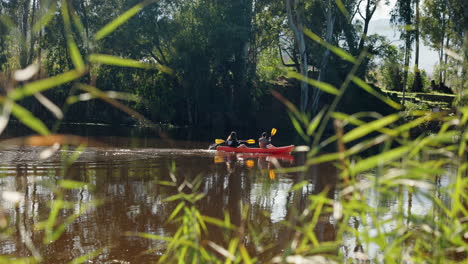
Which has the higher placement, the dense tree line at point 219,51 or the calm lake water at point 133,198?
the dense tree line at point 219,51

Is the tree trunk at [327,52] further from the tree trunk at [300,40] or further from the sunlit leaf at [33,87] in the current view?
the sunlit leaf at [33,87]

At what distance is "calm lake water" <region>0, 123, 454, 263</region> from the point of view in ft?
20.7

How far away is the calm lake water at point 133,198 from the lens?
6.30 m

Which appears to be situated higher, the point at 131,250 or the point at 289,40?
the point at 289,40

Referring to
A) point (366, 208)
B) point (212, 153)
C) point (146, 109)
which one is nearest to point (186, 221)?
point (366, 208)

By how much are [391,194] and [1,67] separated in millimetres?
33767

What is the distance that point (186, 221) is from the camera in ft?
8.90

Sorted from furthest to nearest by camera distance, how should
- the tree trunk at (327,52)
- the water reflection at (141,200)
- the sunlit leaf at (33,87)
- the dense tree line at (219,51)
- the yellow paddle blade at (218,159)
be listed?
the dense tree line at (219,51) → the tree trunk at (327,52) → the yellow paddle blade at (218,159) → the water reflection at (141,200) → the sunlit leaf at (33,87)

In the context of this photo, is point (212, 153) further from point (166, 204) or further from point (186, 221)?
point (186, 221)

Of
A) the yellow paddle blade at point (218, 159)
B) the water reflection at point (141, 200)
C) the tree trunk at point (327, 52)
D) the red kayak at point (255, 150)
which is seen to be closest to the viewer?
the water reflection at point (141, 200)

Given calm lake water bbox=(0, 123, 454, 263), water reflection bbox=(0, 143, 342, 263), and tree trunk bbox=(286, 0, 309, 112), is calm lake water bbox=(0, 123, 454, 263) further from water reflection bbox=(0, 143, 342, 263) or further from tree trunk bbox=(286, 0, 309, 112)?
tree trunk bbox=(286, 0, 309, 112)

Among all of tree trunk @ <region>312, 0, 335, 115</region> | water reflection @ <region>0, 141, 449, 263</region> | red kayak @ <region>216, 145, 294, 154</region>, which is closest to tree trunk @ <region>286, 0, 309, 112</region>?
tree trunk @ <region>312, 0, 335, 115</region>

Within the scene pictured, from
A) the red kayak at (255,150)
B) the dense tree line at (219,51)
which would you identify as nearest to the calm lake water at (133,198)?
the red kayak at (255,150)

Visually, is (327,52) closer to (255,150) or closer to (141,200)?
(255,150)
